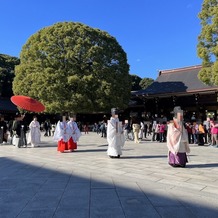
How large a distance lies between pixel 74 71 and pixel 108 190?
2307cm

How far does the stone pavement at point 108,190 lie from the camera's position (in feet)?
13.3

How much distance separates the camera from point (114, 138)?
9.29 m

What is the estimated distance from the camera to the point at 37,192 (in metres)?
5.09

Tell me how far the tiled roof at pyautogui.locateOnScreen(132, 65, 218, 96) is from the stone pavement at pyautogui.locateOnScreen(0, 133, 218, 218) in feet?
62.9

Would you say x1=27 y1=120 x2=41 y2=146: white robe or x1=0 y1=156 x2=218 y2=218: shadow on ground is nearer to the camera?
x1=0 y1=156 x2=218 y2=218: shadow on ground

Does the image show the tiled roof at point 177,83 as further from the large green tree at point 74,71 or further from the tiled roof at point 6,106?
the tiled roof at point 6,106

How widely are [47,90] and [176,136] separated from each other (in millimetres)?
20837

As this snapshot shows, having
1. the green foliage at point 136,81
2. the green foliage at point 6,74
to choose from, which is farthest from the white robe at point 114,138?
the green foliage at point 136,81

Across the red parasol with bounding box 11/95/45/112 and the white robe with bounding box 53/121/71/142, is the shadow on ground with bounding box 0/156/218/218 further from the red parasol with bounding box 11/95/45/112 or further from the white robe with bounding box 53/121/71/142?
the red parasol with bounding box 11/95/45/112

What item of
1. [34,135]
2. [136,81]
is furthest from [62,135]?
[136,81]

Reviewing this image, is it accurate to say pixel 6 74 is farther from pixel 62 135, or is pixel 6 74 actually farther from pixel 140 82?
pixel 62 135

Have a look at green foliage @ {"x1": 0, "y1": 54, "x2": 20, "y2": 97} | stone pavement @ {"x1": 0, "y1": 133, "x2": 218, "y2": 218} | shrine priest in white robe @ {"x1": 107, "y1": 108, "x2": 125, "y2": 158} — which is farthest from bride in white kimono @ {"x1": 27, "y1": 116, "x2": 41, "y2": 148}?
green foliage @ {"x1": 0, "y1": 54, "x2": 20, "y2": 97}

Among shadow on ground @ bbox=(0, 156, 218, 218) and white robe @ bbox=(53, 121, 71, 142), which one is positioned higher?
white robe @ bbox=(53, 121, 71, 142)

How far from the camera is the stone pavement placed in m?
4.07
